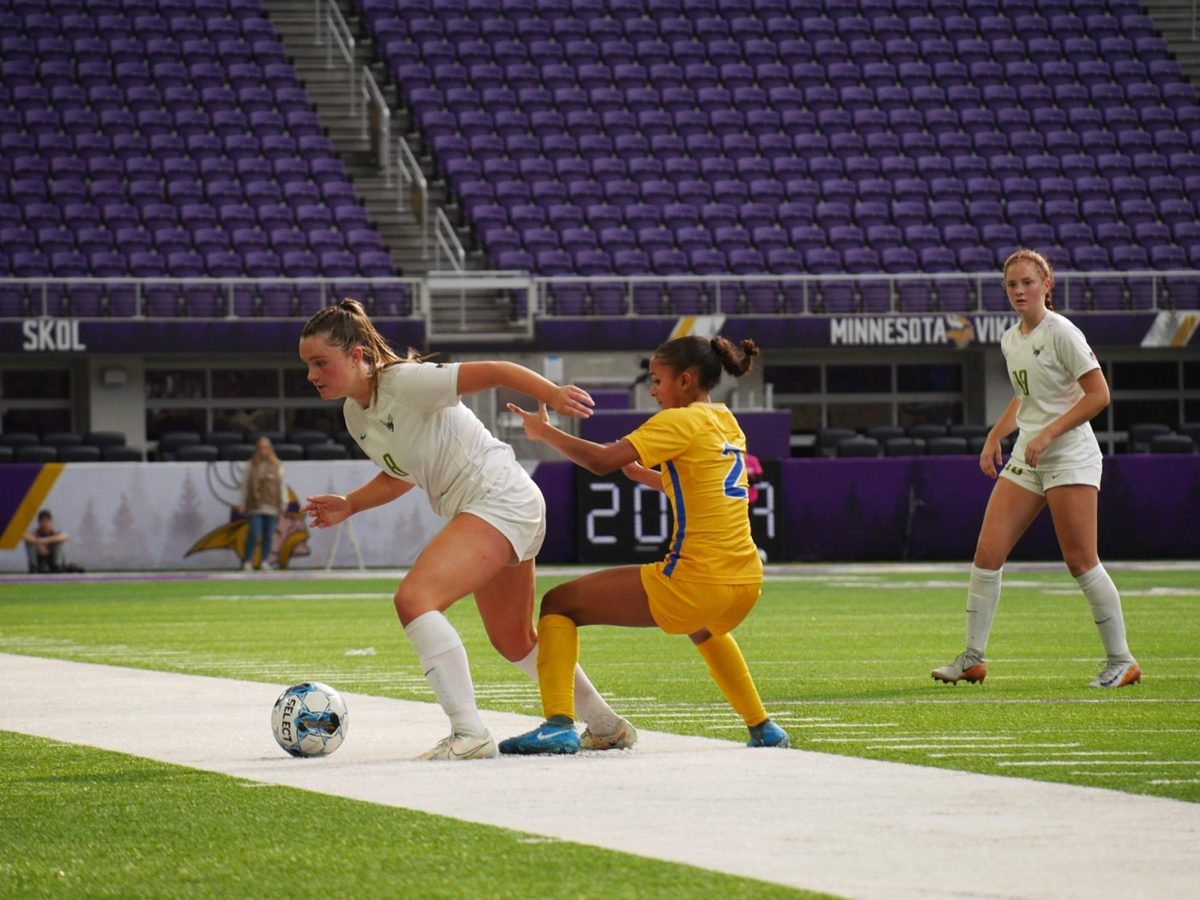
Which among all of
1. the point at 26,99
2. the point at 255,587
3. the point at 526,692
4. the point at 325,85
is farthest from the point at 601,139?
the point at 526,692

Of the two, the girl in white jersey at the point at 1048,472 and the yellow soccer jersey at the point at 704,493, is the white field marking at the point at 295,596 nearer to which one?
the girl in white jersey at the point at 1048,472

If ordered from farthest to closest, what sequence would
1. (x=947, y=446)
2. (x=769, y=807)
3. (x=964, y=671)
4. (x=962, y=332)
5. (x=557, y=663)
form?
(x=962, y=332) → (x=947, y=446) → (x=964, y=671) → (x=557, y=663) → (x=769, y=807)

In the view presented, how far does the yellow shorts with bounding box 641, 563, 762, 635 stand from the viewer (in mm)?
7109

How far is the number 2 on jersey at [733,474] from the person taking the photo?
720 cm

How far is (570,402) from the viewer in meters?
6.80

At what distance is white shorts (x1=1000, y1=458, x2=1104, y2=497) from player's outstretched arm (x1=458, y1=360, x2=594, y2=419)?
386 cm

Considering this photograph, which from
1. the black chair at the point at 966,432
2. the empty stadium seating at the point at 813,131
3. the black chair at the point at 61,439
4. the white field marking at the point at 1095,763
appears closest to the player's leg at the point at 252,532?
the black chair at the point at 61,439

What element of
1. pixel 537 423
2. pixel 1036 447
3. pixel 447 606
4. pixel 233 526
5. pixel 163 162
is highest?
pixel 163 162

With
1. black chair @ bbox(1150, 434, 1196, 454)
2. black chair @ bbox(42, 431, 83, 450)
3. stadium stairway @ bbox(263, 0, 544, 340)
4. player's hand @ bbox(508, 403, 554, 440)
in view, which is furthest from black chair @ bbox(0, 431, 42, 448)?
player's hand @ bbox(508, 403, 554, 440)

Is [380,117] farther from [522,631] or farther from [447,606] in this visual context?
[447,606]

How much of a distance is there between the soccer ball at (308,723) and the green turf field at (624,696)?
1.63ft

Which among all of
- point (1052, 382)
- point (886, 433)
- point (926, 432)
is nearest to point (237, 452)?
point (886, 433)

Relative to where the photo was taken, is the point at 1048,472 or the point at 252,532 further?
the point at 252,532

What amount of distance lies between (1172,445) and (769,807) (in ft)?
75.3
